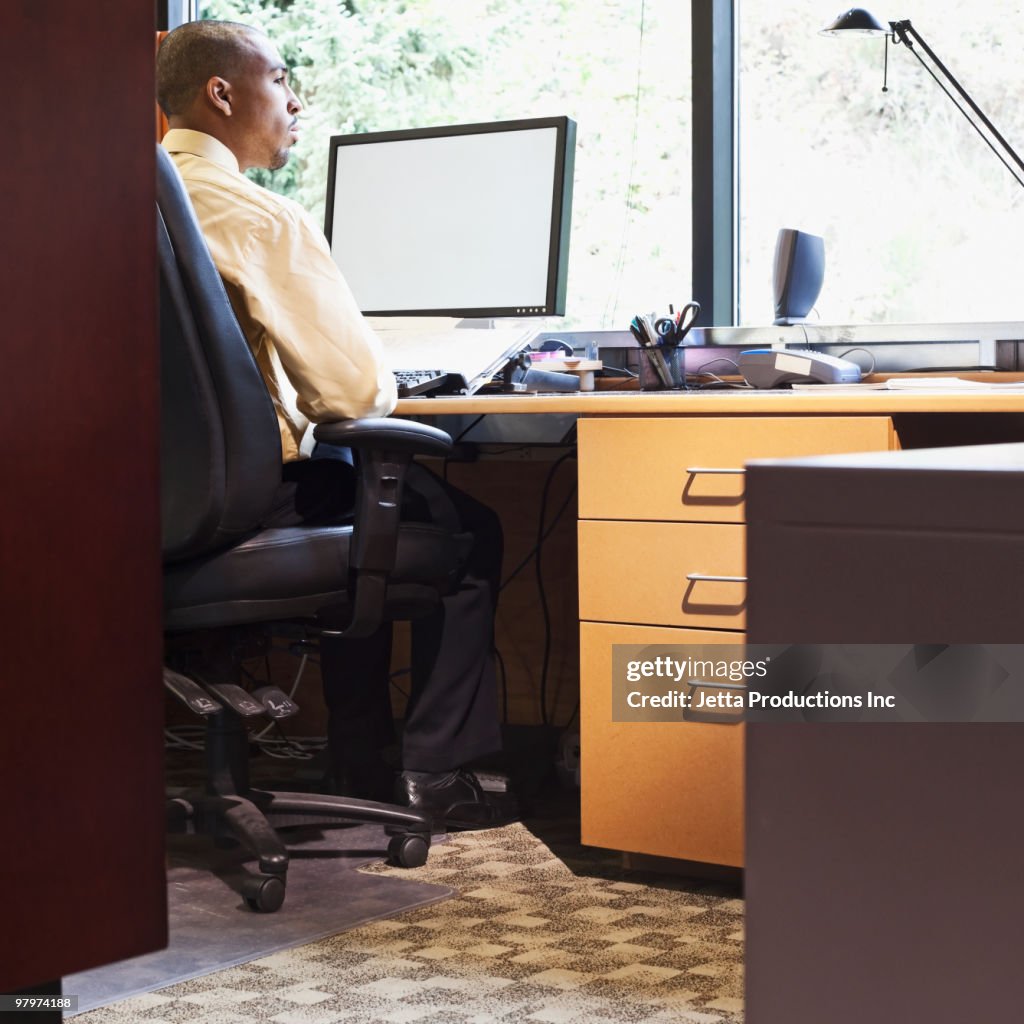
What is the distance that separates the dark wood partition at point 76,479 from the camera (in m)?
0.43

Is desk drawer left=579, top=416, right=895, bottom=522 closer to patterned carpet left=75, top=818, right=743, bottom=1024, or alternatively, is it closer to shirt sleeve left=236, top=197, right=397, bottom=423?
shirt sleeve left=236, top=197, right=397, bottom=423

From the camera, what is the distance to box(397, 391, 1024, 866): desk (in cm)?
190

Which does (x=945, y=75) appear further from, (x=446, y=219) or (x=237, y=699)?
(x=237, y=699)

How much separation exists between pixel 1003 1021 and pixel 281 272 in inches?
64.4

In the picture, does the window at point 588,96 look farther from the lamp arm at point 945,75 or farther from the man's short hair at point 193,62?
the man's short hair at point 193,62

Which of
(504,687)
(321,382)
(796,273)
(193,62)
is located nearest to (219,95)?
(193,62)

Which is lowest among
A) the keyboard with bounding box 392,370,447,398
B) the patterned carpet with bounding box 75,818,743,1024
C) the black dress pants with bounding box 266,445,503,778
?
the patterned carpet with bounding box 75,818,743,1024

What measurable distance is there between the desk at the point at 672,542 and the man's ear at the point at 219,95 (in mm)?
556

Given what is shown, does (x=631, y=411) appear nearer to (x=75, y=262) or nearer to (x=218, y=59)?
(x=218, y=59)

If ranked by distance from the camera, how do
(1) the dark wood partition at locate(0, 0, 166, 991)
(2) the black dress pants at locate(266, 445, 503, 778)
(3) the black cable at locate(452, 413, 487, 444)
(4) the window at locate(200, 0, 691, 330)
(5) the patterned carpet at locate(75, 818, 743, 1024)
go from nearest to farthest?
(1) the dark wood partition at locate(0, 0, 166, 991)
(5) the patterned carpet at locate(75, 818, 743, 1024)
(2) the black dress pants at locate(266, 445, 503, 778)
(3) the black cable at locate(452, 413, 487, 444)
(4) the window at locate(200, 0, 691, 330)

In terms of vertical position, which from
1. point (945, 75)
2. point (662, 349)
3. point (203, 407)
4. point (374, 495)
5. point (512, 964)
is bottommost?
point (512, 964)

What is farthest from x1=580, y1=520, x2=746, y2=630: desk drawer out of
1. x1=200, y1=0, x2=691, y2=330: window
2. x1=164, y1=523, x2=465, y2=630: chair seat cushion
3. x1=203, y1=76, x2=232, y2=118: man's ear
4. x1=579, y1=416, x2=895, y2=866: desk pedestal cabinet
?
x1=200, y1=0, x2=691, y2=330: window

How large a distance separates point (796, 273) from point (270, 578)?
112cm

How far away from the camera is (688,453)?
197cm
